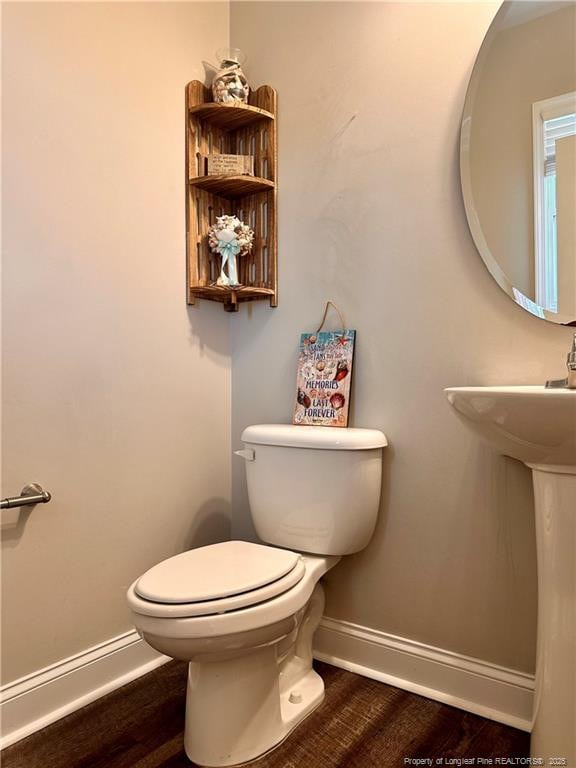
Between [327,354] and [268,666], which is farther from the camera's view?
A: [327,354]

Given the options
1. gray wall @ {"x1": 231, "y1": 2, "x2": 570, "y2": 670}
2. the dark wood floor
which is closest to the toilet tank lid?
gray wall @ {"x1": 231, "y1": 2, "x2": 570, "y2": 670}

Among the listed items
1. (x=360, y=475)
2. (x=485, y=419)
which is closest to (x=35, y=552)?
(x=360, y=475)

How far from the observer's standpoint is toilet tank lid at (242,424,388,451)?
148 cm

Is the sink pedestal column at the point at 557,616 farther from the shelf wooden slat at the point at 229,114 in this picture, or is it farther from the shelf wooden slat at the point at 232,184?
the shelf wooden slat at the point at 229,114

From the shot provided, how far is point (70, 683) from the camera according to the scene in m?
1.44

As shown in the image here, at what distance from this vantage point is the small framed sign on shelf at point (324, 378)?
5.50 ft

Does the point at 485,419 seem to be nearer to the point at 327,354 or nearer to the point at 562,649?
the point at 562,649

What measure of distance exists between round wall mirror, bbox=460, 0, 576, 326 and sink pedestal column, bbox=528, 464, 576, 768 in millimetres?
452

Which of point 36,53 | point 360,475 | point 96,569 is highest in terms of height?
point 36,53

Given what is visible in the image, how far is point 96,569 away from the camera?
5.04 ft

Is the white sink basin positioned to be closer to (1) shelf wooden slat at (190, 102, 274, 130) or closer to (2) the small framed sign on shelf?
(2) the small framed sign on shelf

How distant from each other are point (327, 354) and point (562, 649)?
1.00m

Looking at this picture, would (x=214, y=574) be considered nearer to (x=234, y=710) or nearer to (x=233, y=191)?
(x=234, y=710)

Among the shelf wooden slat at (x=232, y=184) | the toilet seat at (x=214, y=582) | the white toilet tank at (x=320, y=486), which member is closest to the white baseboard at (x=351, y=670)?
the white toilet tank at (x=320, y=486)
